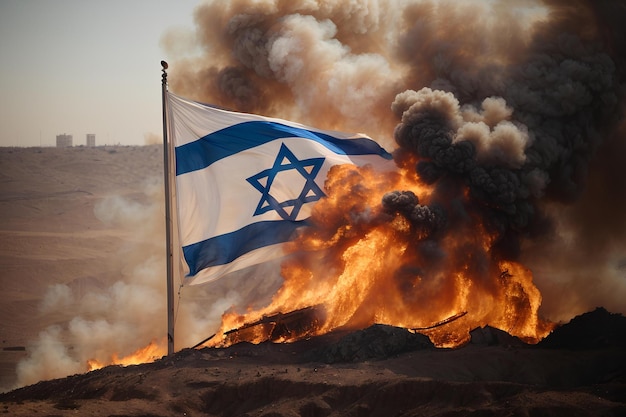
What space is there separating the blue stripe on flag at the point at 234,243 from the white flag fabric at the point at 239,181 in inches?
0.9

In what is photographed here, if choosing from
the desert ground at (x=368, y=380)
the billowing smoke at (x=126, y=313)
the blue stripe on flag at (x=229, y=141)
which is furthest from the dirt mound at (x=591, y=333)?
the billowing smoke at (x=126, y=313)

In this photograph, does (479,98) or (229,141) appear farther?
(479,98)

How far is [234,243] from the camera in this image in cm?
1930

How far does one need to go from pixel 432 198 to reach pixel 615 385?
7.73 m

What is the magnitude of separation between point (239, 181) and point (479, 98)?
25.9ft

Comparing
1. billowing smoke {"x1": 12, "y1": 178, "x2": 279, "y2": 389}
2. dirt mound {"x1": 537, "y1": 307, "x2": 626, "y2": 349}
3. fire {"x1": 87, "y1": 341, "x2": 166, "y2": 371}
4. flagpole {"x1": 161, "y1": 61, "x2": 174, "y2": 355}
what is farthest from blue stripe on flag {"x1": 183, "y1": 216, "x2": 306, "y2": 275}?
dirt mound {"x1": 537, "y1": 307, "x2": 626, "y2": 349}

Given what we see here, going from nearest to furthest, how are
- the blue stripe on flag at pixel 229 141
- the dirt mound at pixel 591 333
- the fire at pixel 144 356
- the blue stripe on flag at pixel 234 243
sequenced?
1. the dirt mound at pixel 591 333
2. the blue stripe on flag at pixel 234 243
3. the blue stripe on flag at pixel 229 141
4. the fire at pixel 144 356

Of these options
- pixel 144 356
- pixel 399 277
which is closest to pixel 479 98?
pixel 399 277

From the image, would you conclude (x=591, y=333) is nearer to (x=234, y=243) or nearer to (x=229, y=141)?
(x=234, y=243)

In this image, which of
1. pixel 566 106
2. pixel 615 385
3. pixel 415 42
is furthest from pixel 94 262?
pixel 615 385

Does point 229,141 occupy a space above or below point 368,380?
above

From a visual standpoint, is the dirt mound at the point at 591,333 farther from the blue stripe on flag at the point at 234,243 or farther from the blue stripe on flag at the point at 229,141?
the blue stripe on flag at the point at 229,141

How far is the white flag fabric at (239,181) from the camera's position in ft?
63.5

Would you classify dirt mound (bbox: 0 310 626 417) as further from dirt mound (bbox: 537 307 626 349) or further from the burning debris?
the burning debris
